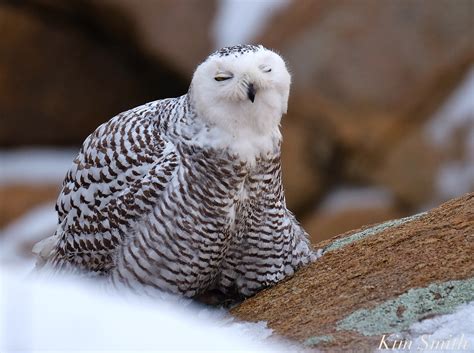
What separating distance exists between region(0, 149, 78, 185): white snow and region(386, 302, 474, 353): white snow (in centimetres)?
986

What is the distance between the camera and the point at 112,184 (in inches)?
194

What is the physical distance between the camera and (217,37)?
11.7m

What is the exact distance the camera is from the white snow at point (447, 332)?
3.66 metres

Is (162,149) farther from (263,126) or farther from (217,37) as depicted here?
(217,37)

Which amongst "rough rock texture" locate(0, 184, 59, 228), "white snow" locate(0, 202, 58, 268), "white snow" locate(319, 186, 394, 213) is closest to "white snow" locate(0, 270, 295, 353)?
"white snow" locate(319, 186, 394, 213)

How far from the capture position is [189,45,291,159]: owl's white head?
183 inches

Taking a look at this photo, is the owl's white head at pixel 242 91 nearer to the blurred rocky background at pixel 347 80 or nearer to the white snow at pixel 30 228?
the blurred rocky background at pixel 347 80

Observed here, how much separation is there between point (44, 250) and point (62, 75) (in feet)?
26.4

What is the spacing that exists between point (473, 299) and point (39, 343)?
2.20 meters

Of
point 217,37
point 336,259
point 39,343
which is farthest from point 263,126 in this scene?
point 217,37

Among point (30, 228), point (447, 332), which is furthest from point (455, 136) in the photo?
point (447, 332)

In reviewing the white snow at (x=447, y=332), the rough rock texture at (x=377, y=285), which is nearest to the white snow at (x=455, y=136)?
the rough rock texture at (x=377, y=285)

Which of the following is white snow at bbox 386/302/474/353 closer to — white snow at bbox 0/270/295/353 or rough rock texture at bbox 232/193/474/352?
rough rock texture at bbox 232/193/474/352

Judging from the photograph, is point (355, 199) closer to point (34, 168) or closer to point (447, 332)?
point (34, 168)
